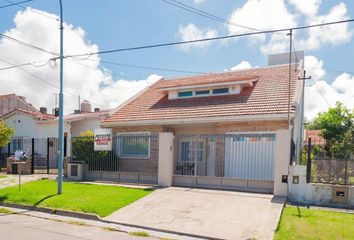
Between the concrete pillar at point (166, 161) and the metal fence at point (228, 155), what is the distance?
2.24ft

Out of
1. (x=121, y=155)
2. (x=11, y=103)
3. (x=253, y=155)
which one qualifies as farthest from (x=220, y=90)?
(x=11, y=103)

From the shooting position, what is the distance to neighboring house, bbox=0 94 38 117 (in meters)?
37.4

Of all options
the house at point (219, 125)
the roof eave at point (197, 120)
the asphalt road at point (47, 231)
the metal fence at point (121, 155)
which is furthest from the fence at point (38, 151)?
the asphalt road at point (47, 231)

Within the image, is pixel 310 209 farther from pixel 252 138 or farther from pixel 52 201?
pixel 52 201

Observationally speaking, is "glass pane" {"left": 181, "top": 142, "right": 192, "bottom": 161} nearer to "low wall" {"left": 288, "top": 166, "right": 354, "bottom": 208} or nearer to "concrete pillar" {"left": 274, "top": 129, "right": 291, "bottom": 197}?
"concrete pillar" {"left": 274, "top": 129, "right": 291, "bottom": 197}

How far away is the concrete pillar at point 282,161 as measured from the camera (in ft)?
37.2

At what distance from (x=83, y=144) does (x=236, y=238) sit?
10955mm

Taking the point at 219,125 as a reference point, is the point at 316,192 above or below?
below

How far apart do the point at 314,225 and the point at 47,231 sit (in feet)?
21.7

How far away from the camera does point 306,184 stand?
11.1 metres

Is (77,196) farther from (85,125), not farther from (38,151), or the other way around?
(85,125)

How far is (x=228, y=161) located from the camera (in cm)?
1503

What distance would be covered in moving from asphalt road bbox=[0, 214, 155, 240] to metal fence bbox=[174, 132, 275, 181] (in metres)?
6.26

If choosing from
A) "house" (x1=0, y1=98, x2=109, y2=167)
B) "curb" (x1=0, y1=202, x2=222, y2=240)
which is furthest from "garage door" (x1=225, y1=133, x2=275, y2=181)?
"house" (x1=0, y1=98, x2=109, y2=167)
